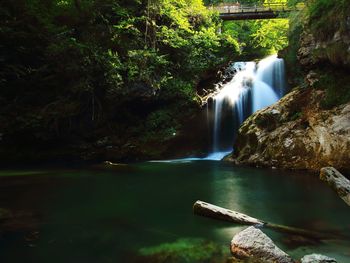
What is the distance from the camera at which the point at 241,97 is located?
20.7m

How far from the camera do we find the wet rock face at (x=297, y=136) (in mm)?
12141

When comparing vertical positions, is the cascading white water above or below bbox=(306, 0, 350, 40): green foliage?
below

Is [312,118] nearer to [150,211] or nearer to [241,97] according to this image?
[241,97]

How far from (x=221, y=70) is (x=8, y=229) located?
60.3 feet

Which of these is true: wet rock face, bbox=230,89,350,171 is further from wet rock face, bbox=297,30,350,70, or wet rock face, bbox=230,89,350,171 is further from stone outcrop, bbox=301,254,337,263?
stone outcrop, bbox=301,254,337,263

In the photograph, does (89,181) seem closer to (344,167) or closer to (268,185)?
(268,185)

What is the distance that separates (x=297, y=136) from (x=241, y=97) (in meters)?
7.17

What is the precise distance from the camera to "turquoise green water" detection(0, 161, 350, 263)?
5.72m

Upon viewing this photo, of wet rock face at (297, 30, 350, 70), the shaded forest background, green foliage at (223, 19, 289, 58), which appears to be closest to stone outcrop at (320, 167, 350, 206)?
wet rock face at (297, 30, 350, 70)

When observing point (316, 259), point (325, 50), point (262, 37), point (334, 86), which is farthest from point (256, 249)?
point (262, 37)

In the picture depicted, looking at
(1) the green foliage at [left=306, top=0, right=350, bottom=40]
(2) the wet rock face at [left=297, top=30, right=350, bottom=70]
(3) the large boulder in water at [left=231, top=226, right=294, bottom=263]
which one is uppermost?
(1) the green foliage at [left=306, top=0, right=350, bottom=40]

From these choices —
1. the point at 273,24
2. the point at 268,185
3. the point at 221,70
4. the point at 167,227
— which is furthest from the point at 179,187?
the point at 273,24

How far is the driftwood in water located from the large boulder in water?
1458 mm

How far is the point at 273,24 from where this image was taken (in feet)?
105
